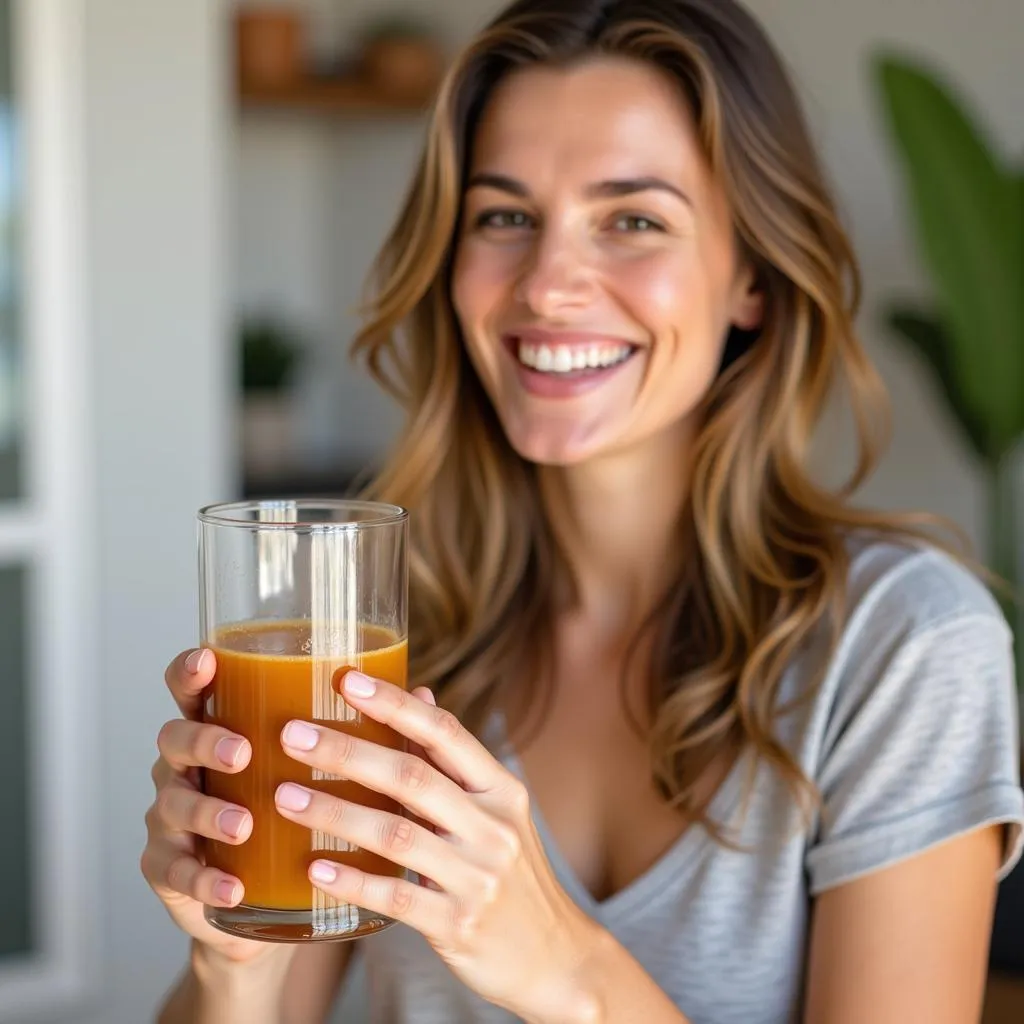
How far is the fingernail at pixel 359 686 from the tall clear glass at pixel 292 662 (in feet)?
0.05

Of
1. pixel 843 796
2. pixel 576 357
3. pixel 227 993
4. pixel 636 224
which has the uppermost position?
pixel 636 224

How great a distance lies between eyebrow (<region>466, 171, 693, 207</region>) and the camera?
56.3 inches

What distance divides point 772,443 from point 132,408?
5.83 feet

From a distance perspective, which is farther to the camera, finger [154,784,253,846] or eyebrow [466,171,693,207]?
eyebrow [466,171,693,207]

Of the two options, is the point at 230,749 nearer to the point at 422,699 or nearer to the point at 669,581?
the point at 422,699

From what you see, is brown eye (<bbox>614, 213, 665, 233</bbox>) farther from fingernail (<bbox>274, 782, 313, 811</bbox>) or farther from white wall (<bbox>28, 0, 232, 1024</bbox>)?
white wall (<bbox>28, 0, 232, 1024</bbox>)

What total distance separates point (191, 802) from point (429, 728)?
191 millimetres

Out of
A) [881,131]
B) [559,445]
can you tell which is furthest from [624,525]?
[881,131]

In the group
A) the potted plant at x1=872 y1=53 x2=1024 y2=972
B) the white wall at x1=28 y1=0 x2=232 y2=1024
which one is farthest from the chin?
the white wall at x1=28 y1=0 x2=232 y2=1024

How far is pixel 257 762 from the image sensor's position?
96 cm

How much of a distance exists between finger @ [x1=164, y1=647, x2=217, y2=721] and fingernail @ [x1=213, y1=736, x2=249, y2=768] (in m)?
0.05

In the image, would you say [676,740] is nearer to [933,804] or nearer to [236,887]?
[933,804]

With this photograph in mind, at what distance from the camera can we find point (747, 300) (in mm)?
1594

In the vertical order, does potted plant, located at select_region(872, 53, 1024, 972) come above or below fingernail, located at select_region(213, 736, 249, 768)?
above
